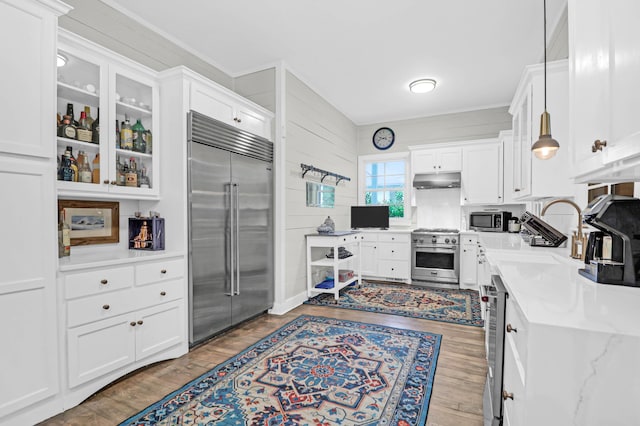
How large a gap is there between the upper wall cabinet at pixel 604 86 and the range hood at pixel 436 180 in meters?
3.86

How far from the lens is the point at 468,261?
15.9 feet

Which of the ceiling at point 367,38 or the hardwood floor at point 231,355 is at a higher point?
the ceiling at point 367,38

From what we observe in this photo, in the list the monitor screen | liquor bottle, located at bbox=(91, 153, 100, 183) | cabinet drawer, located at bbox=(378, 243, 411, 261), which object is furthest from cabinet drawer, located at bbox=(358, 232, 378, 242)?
liquor bottle, located at bbox=(91, 153, 100, 183)

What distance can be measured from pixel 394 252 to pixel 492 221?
1539 mm

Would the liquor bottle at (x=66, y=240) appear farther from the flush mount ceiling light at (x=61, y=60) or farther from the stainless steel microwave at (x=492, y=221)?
the stainless steel microwave at (x=492, y=221)

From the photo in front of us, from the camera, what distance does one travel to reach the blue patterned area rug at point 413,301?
3621 mm

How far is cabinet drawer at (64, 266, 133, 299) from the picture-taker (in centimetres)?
193

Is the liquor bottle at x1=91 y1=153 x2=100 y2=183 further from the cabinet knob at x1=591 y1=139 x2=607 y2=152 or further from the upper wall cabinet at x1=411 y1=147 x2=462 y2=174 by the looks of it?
the upper wall cabinet at x1=411 y1=147 x2=462 y2=174

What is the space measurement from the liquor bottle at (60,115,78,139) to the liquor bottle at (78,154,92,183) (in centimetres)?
18

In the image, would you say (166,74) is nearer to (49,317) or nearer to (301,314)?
(49,317)

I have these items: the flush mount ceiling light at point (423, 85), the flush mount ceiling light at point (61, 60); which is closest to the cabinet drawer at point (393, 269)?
the flush mount ceiling light at point (423, 85)

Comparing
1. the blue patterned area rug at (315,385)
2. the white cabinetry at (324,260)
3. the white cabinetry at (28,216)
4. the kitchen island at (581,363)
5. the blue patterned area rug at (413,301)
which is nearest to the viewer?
the kitchen island at (581,363)

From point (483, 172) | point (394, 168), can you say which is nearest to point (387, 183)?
point (394, 168)

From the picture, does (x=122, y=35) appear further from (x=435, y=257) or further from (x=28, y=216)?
(x=435, y=257)
